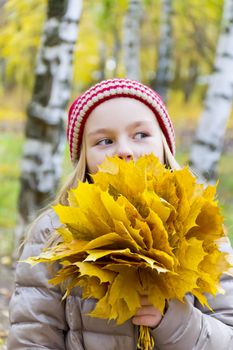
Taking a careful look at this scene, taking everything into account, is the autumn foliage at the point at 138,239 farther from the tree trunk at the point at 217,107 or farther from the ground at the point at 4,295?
the tree trunk at the point at 217,107

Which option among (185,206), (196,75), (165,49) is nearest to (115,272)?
(185,206)

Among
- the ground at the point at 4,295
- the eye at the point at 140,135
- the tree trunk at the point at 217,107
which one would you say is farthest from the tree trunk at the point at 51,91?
the eye at the point at 140,135

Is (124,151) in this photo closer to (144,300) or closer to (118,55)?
(144,300)

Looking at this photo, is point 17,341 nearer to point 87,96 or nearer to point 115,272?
point 115,272

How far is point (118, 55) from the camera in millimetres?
19578

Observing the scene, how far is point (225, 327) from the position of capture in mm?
2340

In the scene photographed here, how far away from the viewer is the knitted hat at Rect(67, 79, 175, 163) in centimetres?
269

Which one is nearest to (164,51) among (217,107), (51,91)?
(217,107)

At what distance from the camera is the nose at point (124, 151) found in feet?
8.10

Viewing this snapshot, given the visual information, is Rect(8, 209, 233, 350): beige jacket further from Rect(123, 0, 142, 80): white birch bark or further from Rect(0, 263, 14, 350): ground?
Rect(123, 0, 142, 80): white birch bark

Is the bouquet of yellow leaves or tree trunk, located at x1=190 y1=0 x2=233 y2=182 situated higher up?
tree trunk, located at x1=190 y1=0 x2=233 y2=182

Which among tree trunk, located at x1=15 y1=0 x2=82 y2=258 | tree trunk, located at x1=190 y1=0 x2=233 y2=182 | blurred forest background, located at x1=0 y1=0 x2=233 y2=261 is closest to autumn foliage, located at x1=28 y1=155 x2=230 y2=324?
tree trunk, located at x1=15 y1=0 x2=82 y2=258

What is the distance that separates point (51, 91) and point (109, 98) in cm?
332

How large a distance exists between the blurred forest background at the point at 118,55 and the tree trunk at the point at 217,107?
7 centimetres
